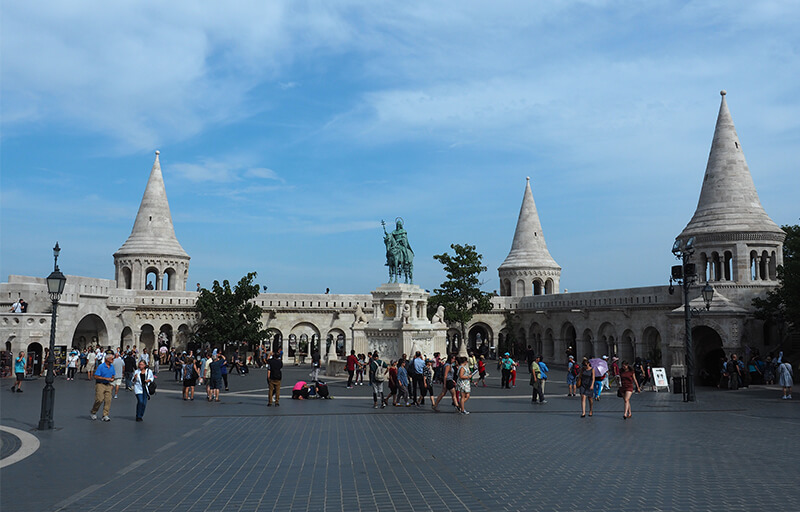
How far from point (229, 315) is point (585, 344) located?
1881 centimetres

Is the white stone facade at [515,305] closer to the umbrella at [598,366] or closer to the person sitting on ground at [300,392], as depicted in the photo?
the umbrella at [598,366]

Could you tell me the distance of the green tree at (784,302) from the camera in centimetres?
2239

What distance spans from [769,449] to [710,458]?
4.57 ft

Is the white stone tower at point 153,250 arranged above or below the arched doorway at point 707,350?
above

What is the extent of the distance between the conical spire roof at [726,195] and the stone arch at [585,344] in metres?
8.72

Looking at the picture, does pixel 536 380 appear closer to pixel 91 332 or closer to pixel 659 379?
pixel 659 379

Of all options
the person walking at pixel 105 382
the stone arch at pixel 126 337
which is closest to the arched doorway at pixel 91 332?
the stone arch at pixel 126 337

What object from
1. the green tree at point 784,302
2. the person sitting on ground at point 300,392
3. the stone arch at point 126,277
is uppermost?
the stone arch at point 126,277

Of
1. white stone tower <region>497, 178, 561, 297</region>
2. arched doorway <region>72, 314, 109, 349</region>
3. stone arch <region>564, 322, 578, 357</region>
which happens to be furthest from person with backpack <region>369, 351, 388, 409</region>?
white stone tower <region>497, 178, 561, 297</region>

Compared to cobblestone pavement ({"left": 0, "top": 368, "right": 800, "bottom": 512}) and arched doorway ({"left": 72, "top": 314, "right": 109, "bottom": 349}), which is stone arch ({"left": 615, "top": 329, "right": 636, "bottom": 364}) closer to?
cobblestone pavement ({"left": 0, "top": 368, "right": 800, "bottom": 512})

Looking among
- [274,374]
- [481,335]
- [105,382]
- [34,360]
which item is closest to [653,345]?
[481,335]

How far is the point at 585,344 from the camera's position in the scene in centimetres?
3588

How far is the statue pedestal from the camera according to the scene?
26.4 metres

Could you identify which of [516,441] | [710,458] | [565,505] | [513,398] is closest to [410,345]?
[513,398]
